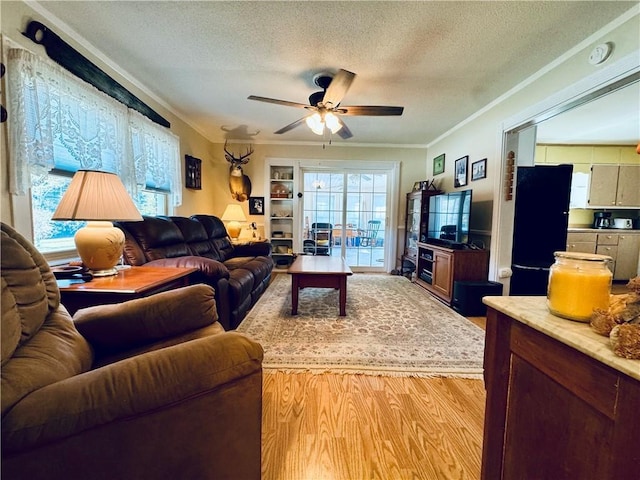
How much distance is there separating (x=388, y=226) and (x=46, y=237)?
4661 millimetres

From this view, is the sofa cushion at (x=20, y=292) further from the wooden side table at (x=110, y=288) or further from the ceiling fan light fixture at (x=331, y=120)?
the ceiling fan light fixture at (x=331, y=120)

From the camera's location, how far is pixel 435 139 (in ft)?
15.8

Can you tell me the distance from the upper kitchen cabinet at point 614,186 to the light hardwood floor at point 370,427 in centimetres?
483

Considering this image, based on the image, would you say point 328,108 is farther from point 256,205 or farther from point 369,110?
point 256,205

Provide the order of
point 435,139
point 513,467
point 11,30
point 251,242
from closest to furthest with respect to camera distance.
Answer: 1. point 513,467
2. point 11,30
3. point 251,242
4. point 435,139

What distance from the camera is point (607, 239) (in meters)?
4.46

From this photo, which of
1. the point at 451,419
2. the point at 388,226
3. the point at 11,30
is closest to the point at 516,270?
the point at 388,226

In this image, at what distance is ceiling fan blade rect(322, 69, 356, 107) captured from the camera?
2.17 m

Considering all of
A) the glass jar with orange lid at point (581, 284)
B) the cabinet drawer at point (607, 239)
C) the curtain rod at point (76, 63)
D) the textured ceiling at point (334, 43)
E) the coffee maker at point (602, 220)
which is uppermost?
the textured ceiling at point (334, 43)

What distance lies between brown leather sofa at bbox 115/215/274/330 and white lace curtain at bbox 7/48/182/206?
1.80 ft

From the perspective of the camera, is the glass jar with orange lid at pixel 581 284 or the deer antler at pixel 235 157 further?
the deer antler at pixel 235 157

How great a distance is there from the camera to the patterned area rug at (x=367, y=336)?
78.9 inches

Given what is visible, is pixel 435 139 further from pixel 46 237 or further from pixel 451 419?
pixel 46 237

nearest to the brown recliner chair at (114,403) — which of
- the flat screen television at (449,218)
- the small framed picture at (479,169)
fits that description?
the flat screen television at (449,218)
